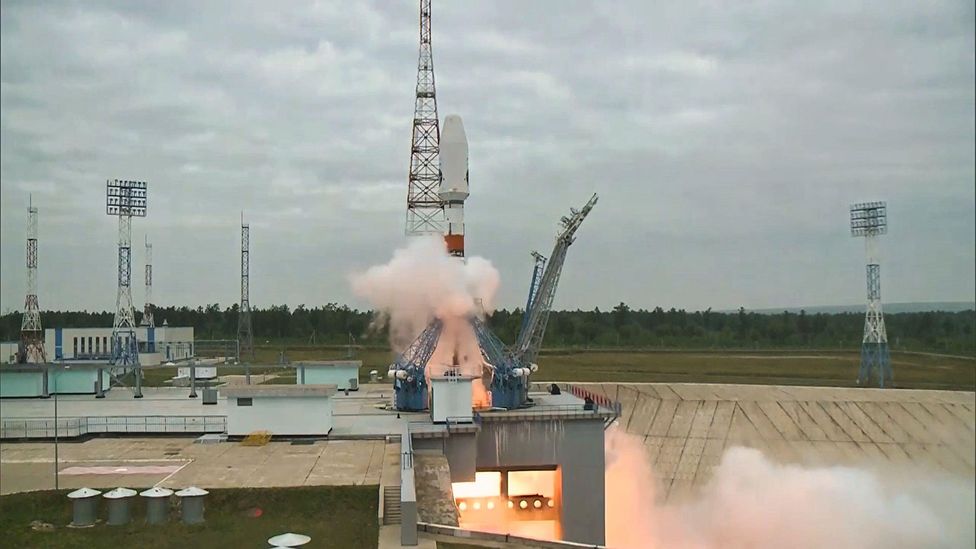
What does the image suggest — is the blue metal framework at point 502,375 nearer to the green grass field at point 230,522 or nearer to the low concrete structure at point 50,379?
the green grass field at point 230,522

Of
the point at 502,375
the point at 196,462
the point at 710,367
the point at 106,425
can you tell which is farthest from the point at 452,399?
the point at 710,367

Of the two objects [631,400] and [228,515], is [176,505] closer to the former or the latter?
[228,515]

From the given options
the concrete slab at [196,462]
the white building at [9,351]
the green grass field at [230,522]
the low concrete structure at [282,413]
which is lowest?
the green grass field at [230,522]

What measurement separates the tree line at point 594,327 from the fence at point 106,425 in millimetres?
3905

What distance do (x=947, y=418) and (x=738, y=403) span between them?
1781 inches

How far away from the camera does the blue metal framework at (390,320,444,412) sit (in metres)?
40.8

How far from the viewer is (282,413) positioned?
33406 mm

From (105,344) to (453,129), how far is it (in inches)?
1602

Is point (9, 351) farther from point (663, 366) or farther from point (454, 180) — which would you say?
point (663, 366)

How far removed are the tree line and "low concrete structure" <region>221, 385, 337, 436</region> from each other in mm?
9458

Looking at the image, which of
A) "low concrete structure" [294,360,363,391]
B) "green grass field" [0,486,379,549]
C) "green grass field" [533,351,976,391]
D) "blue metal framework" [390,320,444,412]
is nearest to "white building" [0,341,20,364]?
"green grass field" [0,486,379,549]

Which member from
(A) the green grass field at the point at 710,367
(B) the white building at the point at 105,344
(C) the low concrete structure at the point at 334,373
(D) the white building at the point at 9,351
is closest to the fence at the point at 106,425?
(D) the white building at the point at 9,351

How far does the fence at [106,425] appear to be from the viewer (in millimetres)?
33453

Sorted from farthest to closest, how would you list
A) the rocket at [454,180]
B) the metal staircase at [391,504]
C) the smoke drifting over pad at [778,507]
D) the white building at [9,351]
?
1. the rocket at [454,180]
2. the white building at [9,351]
3. the metal staircase at [391,504]
4. the smoke drifting over pad at [778,507]
